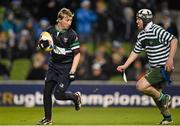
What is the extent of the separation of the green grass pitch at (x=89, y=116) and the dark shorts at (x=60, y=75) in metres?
0.77

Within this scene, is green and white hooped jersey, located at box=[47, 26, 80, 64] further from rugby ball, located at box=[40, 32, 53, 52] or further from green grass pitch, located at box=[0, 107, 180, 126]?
green grass pitch, located at box=[0, 107, 180, 126]

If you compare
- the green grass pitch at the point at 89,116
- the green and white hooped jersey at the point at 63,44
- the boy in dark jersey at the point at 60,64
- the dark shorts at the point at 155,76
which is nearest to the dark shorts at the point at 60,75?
the boy in dark jersey at the point at 60,64

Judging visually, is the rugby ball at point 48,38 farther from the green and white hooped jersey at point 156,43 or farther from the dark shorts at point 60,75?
the green and white hooped jersey at point 156,43

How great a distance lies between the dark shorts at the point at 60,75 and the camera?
13.3 meters

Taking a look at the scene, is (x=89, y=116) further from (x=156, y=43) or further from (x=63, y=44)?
(x=156, y=43)

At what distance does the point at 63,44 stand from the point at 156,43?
67.7 inches

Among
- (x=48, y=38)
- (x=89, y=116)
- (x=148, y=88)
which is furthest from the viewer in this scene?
(x=89, y=116)

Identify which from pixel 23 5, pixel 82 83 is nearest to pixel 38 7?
pixel 23 5

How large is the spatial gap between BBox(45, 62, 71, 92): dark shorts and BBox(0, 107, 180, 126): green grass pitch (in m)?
0.77

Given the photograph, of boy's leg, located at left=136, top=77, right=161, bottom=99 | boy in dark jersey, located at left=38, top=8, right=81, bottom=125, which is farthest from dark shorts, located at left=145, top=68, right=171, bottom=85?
boy in dark jersey, located at left=38, top=8, right=81, bottom=125

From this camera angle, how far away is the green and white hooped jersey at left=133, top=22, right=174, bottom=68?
518 inches

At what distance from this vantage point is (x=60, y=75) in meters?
13.3

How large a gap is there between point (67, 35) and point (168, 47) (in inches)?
74.0

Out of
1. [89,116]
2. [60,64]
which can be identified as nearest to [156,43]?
[60,64]
